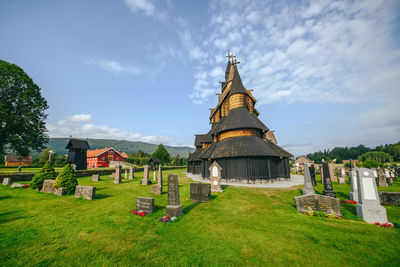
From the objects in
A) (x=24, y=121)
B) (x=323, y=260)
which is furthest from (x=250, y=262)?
(x=24, y=121)

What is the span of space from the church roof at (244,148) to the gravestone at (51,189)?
14.4m

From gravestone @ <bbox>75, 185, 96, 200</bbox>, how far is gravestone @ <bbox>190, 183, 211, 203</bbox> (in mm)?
6785

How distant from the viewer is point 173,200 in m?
7.29

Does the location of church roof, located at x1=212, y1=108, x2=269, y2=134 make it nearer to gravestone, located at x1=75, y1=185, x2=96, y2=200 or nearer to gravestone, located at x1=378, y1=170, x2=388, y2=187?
gravestone, located at x1=378, y1=170, x2=388, y2=187

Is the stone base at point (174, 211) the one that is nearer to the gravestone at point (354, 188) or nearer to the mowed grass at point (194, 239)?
the mowed grass at point (194, 239)

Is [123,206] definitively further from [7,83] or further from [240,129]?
[7,83]

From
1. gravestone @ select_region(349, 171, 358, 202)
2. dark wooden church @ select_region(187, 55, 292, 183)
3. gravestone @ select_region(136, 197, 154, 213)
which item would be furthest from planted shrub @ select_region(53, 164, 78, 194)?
gravestone @ select_region(349, 171, 358, 202)

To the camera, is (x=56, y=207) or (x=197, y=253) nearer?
(x=197, y=253)

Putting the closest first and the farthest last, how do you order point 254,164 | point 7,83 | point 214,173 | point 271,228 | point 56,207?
point 271,228, point 56,207, point 214,173, point 254,164, point 7,83

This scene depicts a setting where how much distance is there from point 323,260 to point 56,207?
39.6 feet

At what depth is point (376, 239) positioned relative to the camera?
4.83 m

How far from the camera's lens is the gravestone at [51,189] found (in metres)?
10.8

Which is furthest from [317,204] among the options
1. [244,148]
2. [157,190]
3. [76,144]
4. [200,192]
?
[76,144]

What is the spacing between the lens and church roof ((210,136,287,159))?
1723cm
